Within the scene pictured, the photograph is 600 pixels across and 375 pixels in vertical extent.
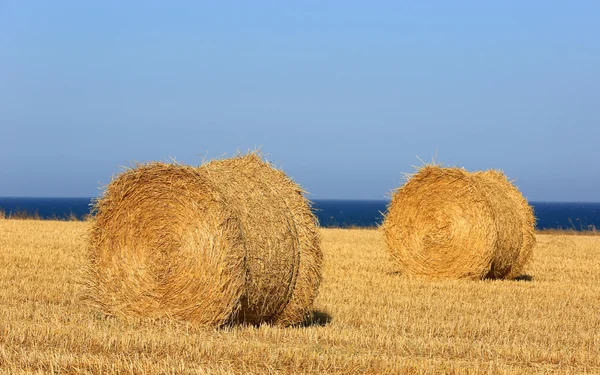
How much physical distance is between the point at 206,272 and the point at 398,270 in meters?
8.28

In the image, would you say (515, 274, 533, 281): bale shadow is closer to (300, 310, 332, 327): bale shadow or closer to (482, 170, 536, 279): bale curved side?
(482, 170, 536, 279): bale curved side

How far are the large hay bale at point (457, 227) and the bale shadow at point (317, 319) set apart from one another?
540cm

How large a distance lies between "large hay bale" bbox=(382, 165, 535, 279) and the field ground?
559 mm

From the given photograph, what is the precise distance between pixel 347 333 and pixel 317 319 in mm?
1356

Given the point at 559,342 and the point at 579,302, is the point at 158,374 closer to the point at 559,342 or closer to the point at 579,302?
the point at 559,342

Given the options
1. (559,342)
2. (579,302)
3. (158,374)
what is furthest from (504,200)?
(158,374)

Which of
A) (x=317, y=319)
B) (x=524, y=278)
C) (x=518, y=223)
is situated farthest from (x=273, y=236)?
(x=524, y=278)

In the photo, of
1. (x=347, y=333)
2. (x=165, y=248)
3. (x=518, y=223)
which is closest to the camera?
(x=347, y=333)

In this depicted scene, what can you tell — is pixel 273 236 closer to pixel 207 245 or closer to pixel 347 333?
pixel 207 245

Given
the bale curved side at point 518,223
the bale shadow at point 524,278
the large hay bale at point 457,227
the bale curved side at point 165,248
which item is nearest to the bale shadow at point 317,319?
the bale curved side at point 165,248

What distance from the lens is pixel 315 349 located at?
7926 millimetres

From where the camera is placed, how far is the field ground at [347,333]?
7211 mm

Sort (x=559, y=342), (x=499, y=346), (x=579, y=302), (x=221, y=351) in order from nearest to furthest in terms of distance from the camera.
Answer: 1. (x=221, y=351)
2. (x=499, y=346)
3. (x=559, y=342)
4. (x=579, y=302)

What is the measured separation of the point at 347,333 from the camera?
29.8 feet
